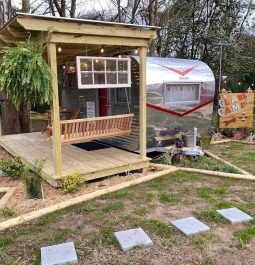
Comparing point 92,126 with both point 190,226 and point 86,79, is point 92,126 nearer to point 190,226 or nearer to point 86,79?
point 86,79

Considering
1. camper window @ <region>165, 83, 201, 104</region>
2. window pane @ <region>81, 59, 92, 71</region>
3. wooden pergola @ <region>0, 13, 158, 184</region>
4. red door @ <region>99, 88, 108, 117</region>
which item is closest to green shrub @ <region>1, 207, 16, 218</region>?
wooden pergola @ <region>0, 13, 158, 184</region>

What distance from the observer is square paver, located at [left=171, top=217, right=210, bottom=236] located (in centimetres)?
341

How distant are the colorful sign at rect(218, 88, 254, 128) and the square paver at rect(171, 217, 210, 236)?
6227mm

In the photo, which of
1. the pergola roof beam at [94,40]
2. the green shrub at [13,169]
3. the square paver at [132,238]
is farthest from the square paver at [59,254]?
the pergola roof beam at [94,40]

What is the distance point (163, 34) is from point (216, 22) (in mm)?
2839

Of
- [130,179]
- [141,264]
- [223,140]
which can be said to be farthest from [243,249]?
[223,140]

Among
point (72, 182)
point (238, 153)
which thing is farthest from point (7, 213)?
point (238, 153)

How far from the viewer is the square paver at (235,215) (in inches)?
144

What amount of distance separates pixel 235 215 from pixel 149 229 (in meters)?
1.23

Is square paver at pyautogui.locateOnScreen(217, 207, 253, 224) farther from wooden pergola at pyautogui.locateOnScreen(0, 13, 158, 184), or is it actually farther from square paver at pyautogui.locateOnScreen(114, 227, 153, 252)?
wooden pergola at pyautogui.locateOnScreen(0, 13, 158, 184)

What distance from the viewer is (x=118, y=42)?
5.27 metres

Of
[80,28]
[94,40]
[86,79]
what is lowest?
[86,79]

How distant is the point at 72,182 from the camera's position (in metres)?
4.77

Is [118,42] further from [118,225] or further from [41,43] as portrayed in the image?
[118,225]
